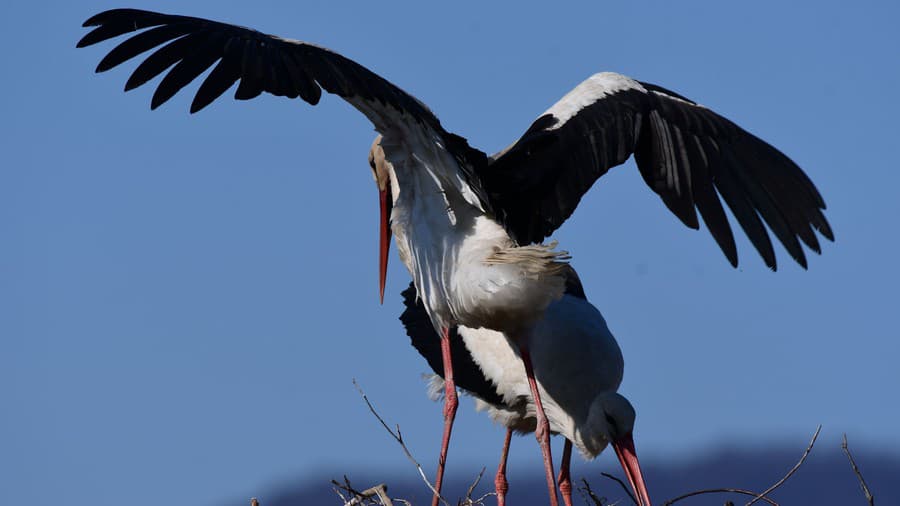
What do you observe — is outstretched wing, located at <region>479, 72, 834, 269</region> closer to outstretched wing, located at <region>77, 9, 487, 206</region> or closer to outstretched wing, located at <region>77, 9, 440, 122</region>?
outstretched wing, located at <region>77, 9, 487, 206</region>

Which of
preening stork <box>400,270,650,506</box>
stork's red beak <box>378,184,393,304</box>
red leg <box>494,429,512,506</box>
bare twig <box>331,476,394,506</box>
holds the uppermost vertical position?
stork's red beak <box>378,184,393,304</box>

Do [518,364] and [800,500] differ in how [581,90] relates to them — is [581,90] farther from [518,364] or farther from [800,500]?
[800,500]

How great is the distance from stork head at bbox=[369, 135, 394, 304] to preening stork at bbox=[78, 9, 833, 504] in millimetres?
839

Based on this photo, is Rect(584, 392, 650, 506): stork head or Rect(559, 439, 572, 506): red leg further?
Rect(559, 439, 572, 506): red leg

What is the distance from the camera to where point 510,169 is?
5.02m

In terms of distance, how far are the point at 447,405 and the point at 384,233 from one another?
3.20 feet

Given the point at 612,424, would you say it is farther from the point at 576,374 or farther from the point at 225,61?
the point at 225,61

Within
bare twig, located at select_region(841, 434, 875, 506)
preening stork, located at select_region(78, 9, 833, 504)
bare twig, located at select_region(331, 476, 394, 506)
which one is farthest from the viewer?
bare twig, located at select_region(331, 476, 394, 506)

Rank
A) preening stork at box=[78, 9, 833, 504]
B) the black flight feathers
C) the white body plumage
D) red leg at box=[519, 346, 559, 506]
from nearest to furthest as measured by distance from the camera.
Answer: preening stork at box=[78, 9, 833, 504] → the black flight feathers → red leg at box=[519, 346, 559, 506] → the white body plumage

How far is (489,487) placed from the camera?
Answer: 19.9 ft

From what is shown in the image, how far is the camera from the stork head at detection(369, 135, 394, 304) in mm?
6004

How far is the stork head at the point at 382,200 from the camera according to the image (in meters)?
6.00

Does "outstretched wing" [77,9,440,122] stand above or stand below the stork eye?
above

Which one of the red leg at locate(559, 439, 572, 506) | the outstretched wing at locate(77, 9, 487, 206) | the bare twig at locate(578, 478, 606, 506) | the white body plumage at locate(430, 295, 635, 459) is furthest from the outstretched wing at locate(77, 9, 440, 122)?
the red leg at locate(559, 439, 572, 506)
